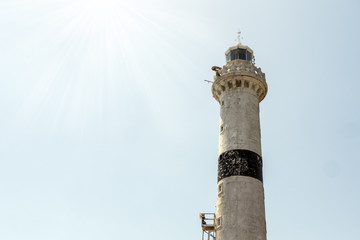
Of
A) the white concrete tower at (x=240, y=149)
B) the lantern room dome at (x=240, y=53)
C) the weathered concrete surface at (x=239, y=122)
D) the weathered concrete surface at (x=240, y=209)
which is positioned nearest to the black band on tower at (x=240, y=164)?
the white concrete tower at (x=240, y=149)

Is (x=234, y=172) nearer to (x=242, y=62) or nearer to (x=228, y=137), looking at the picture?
(x=228, y=137)

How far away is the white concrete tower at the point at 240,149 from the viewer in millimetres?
30062

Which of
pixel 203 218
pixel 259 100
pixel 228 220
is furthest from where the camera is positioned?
A: pixel 259 100

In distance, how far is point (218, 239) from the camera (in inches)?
1196

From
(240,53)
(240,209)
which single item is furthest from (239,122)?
(240,53)

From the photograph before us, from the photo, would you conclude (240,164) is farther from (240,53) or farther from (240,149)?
(240,53)

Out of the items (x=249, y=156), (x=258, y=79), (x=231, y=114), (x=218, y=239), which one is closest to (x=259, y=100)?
(x=258, y=79)

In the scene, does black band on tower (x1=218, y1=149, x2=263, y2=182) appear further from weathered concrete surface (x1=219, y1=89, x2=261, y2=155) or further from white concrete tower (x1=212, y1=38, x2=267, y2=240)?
weathered concrete surface (x1=219, y1=89, x2=261, y2=155)

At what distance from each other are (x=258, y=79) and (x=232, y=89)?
2857 millimetres

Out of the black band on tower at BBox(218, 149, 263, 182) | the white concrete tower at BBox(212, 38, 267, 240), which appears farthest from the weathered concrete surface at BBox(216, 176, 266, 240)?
the black band on tower at BBox(218, 149, 263, 182)

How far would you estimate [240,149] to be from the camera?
108 ft

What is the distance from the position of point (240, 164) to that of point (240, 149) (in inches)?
56.9

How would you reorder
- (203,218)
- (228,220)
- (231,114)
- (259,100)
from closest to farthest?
(228,220) < (203,218) < (231,114) < (259,100)

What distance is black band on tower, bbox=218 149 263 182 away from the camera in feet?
105
